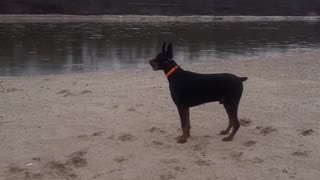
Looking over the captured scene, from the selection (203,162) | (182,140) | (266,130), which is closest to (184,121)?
(182,140)

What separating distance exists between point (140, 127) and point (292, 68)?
900 cm

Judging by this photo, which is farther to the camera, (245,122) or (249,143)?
(245,122)

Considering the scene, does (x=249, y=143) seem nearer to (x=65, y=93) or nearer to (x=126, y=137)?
(x=126, y=137)

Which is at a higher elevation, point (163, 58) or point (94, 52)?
point (163, 58)

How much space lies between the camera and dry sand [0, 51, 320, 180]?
6.19m

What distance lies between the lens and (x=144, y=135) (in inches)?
299

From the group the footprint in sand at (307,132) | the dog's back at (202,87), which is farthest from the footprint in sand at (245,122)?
the dog's back at (202,87)

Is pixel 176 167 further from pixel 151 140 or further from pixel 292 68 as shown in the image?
pixel 292 68

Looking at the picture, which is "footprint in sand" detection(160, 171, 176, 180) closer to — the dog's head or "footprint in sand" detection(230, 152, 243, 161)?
"footprint in sand" detection(230, 152, 243, 161)

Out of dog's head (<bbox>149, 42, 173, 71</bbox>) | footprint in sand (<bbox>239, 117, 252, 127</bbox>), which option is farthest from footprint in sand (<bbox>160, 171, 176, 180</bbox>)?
footprint in sand (<bbox>239, 117, 252, 127</bbox>)

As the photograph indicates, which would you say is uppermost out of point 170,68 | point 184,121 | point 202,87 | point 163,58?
point 163,58

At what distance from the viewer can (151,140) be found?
7348 millimetres
